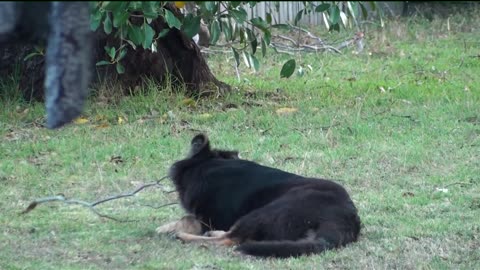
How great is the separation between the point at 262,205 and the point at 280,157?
7.78ft

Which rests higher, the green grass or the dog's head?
the dog's head

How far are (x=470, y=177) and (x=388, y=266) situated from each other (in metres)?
2.42

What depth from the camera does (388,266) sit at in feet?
17.6

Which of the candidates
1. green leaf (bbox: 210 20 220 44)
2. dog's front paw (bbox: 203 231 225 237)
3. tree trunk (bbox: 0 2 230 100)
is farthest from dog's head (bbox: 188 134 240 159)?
tree trunk (bbox: 0 2 230 100)

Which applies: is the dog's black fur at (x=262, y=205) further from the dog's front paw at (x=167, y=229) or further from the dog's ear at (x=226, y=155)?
the dog's front paw at (x=167, y=229)

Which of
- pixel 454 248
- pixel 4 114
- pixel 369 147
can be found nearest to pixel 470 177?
pixel 369 147

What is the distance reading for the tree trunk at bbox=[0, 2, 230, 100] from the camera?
10.3 m

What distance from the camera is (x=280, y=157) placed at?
27.2 ft

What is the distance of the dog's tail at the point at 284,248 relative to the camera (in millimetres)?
5434

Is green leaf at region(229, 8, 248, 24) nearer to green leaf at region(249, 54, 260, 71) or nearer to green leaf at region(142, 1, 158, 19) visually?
green leaf at region(249, 54, 260, 71)

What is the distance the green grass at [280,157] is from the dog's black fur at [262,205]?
13 cm

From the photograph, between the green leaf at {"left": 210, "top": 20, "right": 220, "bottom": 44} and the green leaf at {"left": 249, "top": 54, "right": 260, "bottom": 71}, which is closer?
the green leaf at {"left": 210, "top": 20, "right": 220, "bottom": 44}

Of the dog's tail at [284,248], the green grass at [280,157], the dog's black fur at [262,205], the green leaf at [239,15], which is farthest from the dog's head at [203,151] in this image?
the dog's tail at [284,248]

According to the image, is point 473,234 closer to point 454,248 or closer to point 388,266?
point 454,248
